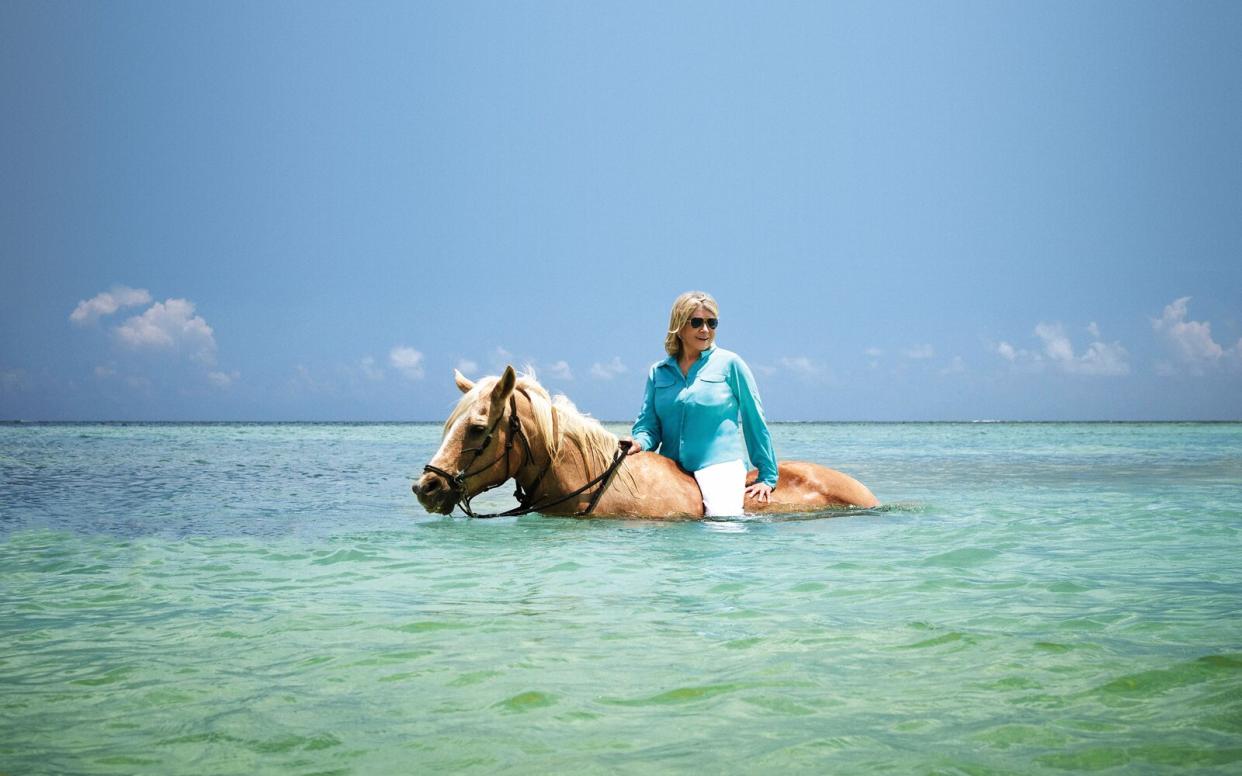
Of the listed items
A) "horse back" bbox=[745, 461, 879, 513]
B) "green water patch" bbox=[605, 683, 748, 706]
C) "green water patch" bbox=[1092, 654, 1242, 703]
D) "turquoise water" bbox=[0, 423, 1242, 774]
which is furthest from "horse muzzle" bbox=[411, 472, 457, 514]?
"green water patch" bbox=[1092, 654, 1242, 703]

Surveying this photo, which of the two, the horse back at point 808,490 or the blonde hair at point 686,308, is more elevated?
the blonde hair at point 686,308

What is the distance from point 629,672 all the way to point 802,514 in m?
4.42

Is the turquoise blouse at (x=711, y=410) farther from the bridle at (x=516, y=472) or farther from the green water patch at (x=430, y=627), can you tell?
the green water patch at (x=430, y=627)

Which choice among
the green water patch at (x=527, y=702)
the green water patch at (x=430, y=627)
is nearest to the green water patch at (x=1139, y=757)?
the green water patch at (x=527, y=702)

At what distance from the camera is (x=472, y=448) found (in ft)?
21.3

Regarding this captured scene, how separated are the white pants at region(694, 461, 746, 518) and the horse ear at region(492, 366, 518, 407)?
1.69m

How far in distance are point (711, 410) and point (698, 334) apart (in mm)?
593

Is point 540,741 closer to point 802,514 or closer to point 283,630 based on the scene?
A: point 283,630

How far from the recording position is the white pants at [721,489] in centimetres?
696

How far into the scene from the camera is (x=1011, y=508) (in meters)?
9.76

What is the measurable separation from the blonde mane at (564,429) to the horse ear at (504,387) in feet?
0.63

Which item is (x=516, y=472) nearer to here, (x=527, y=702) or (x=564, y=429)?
(x=564, y=429)

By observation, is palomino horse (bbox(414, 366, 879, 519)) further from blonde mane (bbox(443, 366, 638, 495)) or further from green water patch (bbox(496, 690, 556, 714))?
green water patch (bbox(496, 690, 556, 714))

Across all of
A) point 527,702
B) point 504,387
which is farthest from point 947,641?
point 504,387
